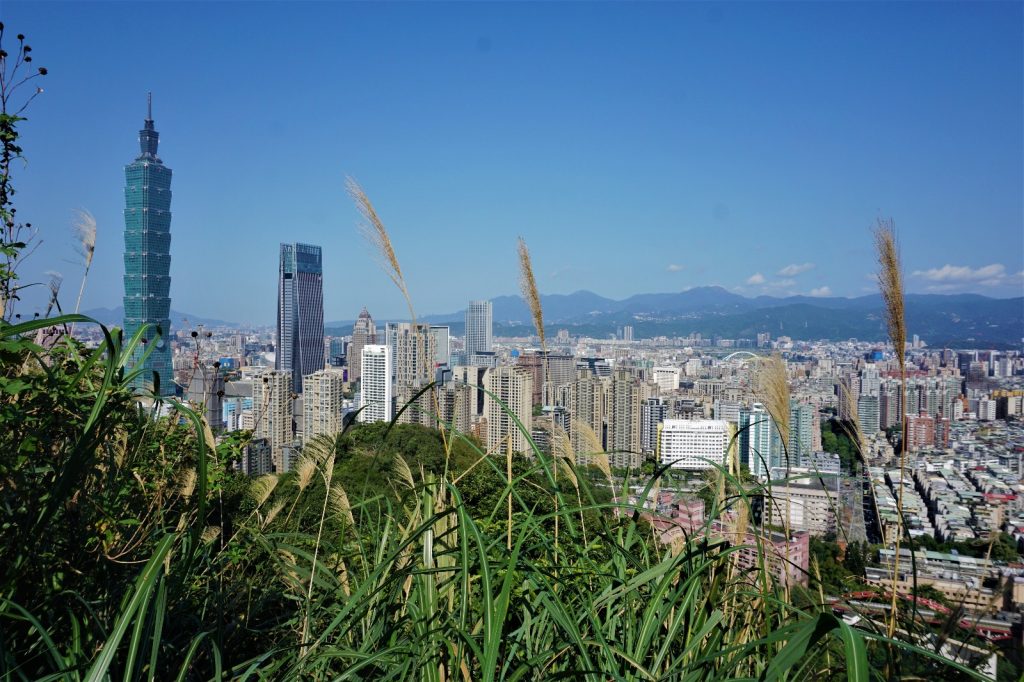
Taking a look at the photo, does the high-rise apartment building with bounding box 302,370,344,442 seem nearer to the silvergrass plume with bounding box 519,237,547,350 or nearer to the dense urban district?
the dense urban district

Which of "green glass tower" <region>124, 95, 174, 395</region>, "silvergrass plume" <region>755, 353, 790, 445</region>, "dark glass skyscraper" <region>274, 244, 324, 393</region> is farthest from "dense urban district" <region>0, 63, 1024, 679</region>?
"green glass tower" <region>124, 95, 174, 395</region>

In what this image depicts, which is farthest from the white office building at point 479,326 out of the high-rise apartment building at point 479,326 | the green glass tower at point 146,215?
the green glass tower at point 146,215

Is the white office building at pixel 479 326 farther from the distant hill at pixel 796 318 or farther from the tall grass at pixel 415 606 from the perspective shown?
the tall grass at pixel 415 606

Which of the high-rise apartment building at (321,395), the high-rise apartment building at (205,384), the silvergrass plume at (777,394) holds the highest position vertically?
the silvergrass plume at (777,394)

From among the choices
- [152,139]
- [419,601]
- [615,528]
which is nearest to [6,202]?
[419,601]

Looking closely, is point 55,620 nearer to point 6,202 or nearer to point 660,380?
point 6,202
